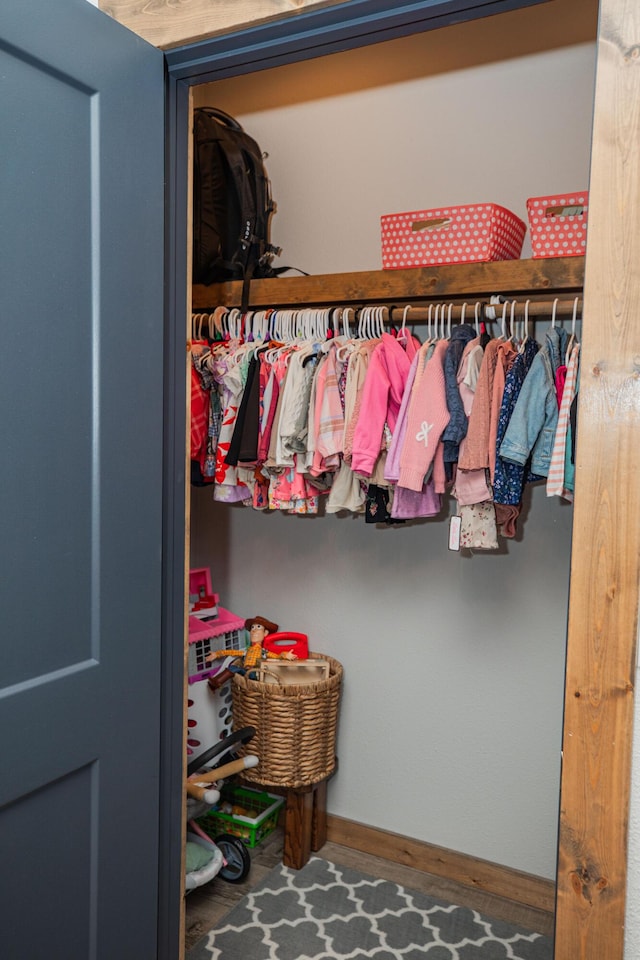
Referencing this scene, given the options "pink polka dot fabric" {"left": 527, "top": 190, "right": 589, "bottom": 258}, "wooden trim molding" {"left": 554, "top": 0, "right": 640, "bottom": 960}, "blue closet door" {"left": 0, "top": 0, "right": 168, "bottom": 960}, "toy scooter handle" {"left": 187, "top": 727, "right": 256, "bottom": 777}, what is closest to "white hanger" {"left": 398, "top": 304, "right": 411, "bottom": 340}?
"pink polka dot fabric" {"left": 527, "top": 190, "right": 589, "bottom": 258}

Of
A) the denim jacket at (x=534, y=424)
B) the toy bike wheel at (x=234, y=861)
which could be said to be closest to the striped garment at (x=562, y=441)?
the denim jacket at (x=534, y=424)

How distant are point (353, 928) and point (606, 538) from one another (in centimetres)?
179

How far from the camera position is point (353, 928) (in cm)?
233

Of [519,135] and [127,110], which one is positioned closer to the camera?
[127,110]

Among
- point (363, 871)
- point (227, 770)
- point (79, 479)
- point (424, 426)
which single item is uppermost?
point (424, 426)

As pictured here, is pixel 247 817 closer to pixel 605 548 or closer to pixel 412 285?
pixel 412 285

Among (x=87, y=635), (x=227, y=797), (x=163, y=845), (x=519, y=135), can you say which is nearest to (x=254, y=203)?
(x=519, y=135)

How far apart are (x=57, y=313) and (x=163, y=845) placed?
44.0 inches

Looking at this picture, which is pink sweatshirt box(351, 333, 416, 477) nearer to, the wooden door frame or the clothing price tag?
the clothing price tag

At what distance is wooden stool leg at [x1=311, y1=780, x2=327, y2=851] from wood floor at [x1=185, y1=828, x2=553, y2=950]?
0.04 metres

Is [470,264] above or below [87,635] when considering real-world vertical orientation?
above

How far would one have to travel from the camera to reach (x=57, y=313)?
1.27 meters

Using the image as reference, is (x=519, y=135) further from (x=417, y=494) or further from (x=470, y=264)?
(x=417, y=494)

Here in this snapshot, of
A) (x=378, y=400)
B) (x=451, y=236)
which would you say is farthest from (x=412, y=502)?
(x=451, y=236)
